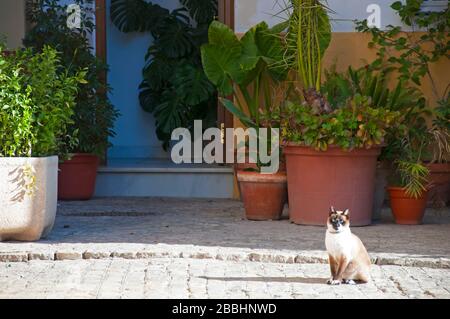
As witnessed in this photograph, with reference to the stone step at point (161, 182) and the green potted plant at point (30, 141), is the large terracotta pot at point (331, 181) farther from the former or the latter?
the stone step at point (161, 182)

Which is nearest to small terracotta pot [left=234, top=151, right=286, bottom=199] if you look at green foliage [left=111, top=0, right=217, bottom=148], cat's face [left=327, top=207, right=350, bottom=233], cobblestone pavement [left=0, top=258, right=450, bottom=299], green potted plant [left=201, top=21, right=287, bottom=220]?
green potted plant [left=201, top=21, right=287, bottom=220]

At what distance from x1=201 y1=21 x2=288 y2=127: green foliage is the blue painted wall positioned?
137 inches

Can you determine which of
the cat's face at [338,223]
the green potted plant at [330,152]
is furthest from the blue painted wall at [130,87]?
the cat's face at [338,223]

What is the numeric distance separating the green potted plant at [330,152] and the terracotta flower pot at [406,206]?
0.27m

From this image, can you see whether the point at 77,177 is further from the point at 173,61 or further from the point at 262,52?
the point at 173,61

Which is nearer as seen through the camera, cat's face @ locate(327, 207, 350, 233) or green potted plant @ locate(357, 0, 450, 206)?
cat's face @ locate(327, 207, 350, 233)

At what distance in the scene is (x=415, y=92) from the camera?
9695mm

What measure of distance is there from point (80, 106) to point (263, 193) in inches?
93.8

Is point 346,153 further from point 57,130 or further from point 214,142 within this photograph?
point 214,142

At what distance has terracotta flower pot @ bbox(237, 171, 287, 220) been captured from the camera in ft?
27.8

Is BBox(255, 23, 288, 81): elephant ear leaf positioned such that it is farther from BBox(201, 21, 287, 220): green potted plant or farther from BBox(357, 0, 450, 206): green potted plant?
BBox(357, 0, 450, 206): green potted plant

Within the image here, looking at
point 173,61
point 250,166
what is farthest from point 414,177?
point 173,61
